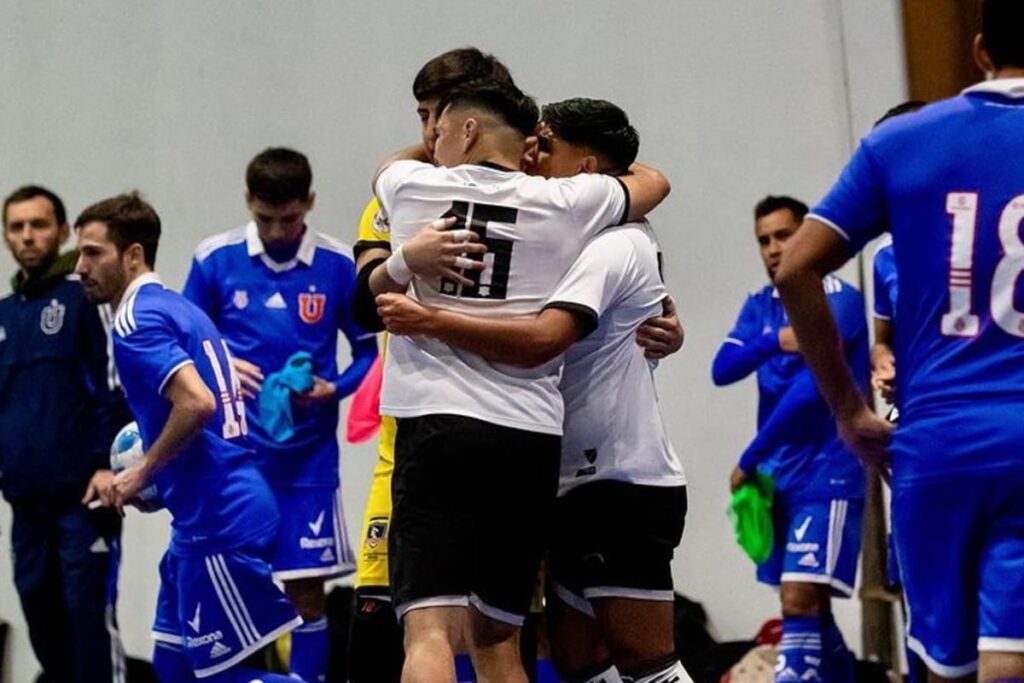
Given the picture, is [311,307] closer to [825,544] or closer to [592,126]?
[825,544]

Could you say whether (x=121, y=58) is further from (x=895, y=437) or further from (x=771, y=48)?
(x=895, y=437)

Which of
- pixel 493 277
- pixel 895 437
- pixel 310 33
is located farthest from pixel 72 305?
pixel 895 437

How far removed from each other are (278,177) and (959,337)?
3.94 m

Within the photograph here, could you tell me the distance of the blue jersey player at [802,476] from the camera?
21.1 feet

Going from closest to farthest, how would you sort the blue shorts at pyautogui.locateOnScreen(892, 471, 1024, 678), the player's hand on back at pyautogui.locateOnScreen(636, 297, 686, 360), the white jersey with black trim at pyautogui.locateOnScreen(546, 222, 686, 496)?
1. the blue shorts at pyautogui.locateOnScreen(892, 471, 1024, 678)
2. the white jersey with black trim at pyautogui.locateOnScreen(546, 222, 686, 496)
3. the player's hand on back at pyautogui.locateOnScreen(636, 297, 686, 360)

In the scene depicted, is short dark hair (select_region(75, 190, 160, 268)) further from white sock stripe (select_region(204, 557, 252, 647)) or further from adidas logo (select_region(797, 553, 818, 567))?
adidas logo (select_region(797, 553, 818, 567))

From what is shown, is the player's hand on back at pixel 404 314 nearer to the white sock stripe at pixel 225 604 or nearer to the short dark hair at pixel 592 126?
the short dark hair at pixel 592 126

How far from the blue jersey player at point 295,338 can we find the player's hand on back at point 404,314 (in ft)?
9.41

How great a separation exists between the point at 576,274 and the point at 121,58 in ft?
18.8

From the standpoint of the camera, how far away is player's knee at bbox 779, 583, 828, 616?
6445 millimetres

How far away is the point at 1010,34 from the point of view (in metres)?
3.17

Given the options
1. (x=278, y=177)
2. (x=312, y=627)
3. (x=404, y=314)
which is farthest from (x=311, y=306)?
(x=404, y=314)

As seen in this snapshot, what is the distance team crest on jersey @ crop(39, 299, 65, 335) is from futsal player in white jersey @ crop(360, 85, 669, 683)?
11.5ft

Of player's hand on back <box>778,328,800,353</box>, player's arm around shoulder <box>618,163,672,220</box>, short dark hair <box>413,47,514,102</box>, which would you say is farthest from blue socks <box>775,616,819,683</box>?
short dark hair <box>413,47,514,102</box>
